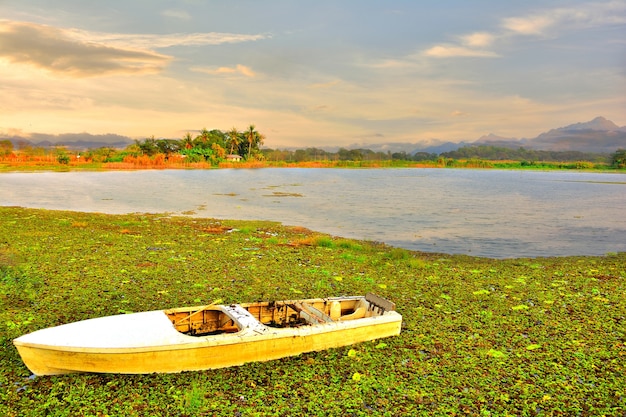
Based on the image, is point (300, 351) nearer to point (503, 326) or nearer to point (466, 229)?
point (503, 326)

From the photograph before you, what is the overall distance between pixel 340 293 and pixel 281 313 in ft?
10.5

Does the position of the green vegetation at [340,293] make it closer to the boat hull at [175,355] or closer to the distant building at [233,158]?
the boat hull at [175,355]

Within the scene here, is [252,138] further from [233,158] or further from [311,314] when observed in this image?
[311,314]

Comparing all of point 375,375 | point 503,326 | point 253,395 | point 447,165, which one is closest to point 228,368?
point 253,395

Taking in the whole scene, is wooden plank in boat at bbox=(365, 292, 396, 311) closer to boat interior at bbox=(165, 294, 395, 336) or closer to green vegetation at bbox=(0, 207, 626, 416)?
boat interior at bbox=(165, 294, 395, 336)

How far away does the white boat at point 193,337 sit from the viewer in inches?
242

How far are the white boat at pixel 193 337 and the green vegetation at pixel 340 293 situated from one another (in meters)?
0.25

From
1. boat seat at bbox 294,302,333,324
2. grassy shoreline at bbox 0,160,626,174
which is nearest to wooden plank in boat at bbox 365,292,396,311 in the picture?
boat seat at bbox 294,302,333,324

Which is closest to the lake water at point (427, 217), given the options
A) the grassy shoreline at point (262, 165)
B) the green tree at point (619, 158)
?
the grassy shoreline at point (262, 165)

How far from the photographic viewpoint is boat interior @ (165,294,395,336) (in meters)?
7.71

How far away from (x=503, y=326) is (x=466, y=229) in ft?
57.0

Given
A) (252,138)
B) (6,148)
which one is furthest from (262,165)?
(6,148)

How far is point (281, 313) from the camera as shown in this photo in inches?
335

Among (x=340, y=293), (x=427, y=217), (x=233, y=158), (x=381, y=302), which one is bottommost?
(x=427, y=217)
